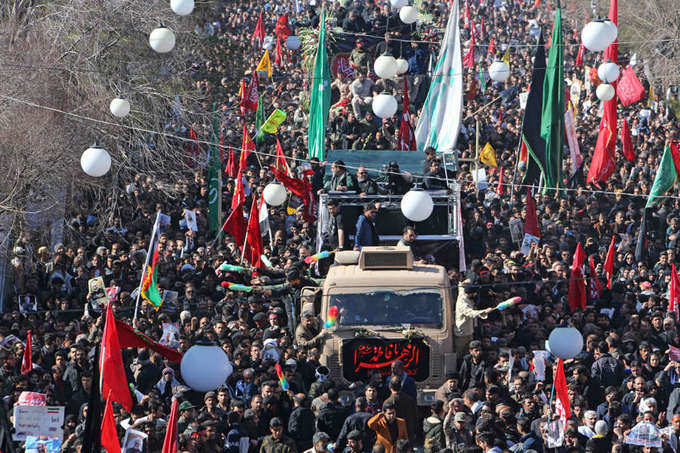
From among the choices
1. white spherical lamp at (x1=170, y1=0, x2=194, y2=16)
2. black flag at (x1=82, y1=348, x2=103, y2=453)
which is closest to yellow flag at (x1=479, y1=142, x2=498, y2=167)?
white spherical lamp at (x1=170, y1=0, x2=194, y2=16)

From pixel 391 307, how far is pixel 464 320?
89 centimetres

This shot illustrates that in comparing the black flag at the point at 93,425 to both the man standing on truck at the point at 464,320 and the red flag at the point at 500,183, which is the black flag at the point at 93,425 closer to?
the man standing on truck at the point at 464,320

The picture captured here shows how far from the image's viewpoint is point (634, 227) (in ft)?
80.6

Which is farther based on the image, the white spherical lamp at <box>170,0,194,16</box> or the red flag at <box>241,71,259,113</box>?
the red flag at <box>241,71,259,113</box>

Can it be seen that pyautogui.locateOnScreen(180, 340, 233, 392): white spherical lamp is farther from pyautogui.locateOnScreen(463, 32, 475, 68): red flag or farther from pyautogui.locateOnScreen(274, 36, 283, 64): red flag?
pyautogui.locateOnScreen(274, 36, 283, 64): red flag

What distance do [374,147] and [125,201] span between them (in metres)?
5.08

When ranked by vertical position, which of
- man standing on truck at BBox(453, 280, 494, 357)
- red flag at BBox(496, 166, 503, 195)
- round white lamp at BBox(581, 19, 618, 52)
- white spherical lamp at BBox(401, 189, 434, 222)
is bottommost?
man standing on truck at BBox(453, 280, 494, 357)

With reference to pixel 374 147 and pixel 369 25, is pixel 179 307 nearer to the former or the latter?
pixel 374 147

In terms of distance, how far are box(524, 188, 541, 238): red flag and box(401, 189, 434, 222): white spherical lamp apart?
4.56 metres

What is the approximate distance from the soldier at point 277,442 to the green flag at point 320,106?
1347cm

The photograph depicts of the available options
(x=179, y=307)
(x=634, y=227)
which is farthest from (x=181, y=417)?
(x=634, y=227)

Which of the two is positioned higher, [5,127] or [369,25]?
[369,25]

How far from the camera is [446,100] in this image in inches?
1014

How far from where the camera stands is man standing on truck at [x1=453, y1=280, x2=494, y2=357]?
16.6m
